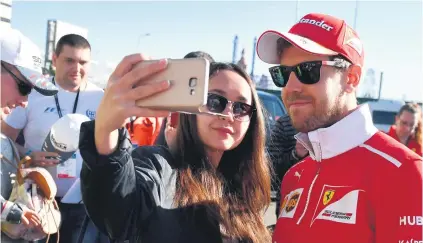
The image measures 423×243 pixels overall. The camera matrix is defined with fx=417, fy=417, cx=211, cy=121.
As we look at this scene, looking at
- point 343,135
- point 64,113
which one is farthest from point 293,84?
point 64,113

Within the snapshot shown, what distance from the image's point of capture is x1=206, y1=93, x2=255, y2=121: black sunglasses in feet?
6.64

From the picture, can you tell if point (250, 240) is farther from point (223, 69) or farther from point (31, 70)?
point (31, 70)

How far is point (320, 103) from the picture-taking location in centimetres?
180

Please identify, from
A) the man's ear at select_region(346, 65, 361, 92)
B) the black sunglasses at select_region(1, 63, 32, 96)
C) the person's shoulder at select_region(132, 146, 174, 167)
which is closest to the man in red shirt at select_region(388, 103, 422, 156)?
the man's ear at select_region(346, 65, 361, 92)

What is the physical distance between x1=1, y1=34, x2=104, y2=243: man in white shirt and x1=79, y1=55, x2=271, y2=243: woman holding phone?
1311 millimetres

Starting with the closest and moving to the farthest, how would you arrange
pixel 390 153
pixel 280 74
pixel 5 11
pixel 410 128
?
pixel 390 153
pixel 280 74
pixel 5 11
pixel 410 128

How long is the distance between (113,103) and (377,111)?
19.2 meters

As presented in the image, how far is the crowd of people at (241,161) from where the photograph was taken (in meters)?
1.28

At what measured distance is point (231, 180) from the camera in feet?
6.91

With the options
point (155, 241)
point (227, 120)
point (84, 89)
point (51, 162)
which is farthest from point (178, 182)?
point (84, 89)

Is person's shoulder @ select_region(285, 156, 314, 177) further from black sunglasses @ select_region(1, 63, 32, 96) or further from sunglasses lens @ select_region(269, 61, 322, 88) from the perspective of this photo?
black sunglasses @ select_region(1, 63, 32, 96)

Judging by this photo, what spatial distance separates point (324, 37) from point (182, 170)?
0.87m

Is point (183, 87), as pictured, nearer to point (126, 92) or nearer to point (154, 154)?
point (126, 92)

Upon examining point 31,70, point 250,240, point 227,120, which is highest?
point 31,70
